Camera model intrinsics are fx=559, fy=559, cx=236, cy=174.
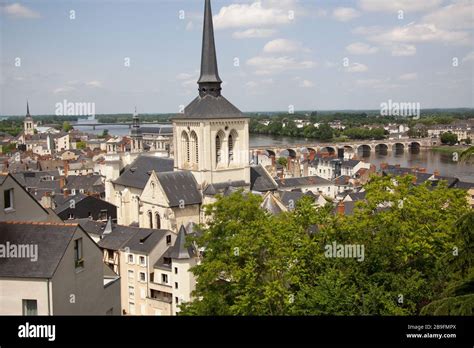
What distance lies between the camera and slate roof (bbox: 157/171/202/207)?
30.7 m

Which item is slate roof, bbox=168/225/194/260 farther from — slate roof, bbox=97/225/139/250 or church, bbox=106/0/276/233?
church, bbox=106/0/276/233

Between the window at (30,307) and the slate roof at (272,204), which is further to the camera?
the slate roof at (272,204)

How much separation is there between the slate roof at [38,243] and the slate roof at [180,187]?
750 inches

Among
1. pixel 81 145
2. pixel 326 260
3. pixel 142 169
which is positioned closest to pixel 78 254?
pixel 326 260

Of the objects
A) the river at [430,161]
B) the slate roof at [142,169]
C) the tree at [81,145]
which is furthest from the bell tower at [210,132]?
the tree at [81,145]

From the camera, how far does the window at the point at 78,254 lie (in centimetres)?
1126

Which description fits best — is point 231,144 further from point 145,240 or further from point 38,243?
point 38,243

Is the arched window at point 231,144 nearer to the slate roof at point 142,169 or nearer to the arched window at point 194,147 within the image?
the arched window at point 194,147

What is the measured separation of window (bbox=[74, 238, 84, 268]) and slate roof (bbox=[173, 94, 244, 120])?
20.8 m

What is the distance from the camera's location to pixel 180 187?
103 ft

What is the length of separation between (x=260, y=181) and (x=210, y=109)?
18.1 ft
